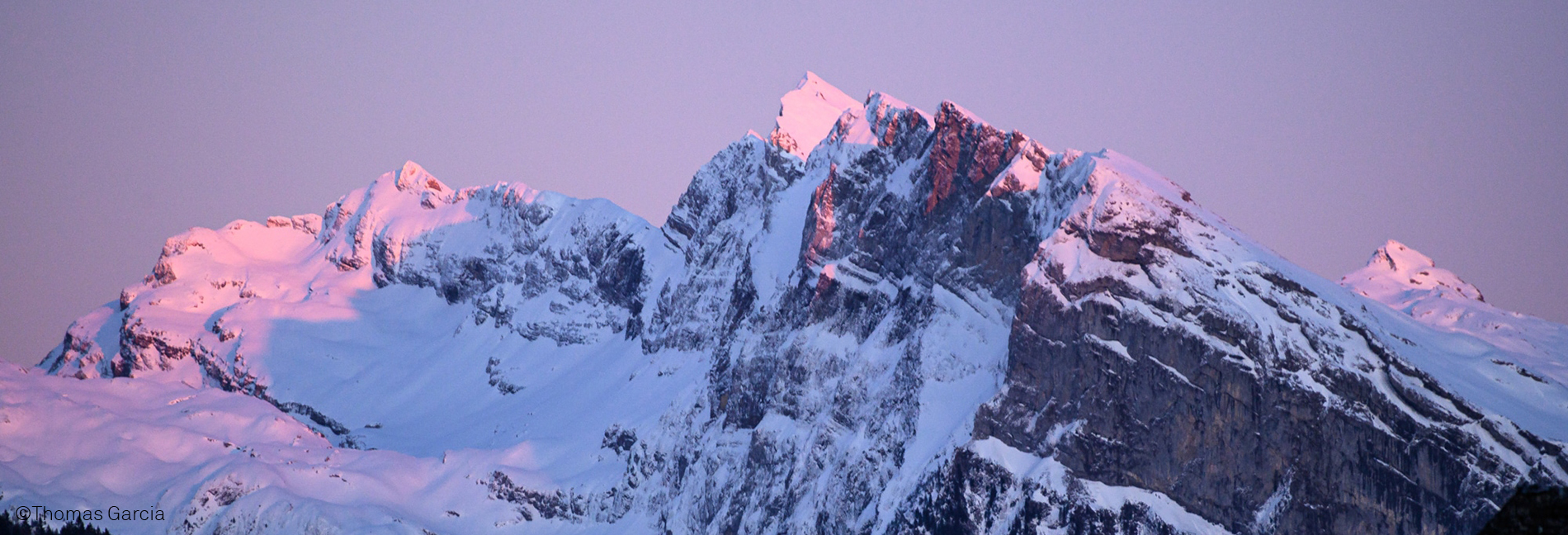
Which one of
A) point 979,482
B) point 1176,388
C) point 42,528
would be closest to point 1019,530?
point 979,482

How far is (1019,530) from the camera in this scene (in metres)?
158

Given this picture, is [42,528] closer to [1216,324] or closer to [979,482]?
[979,482]

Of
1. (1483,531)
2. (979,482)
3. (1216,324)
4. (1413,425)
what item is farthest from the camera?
(979,482)

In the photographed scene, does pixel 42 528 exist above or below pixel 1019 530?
below

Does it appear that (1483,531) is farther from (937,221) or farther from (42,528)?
(42,528)

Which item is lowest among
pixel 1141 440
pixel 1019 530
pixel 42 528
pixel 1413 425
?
pixel 42 528

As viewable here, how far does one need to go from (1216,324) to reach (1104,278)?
11735mm

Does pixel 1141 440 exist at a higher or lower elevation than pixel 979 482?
higher

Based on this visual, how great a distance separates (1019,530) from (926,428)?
78.8ft

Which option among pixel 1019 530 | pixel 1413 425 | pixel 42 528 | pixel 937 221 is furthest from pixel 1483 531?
pixel 42 528

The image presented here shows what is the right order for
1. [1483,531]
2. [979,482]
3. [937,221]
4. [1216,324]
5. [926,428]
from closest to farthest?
[1483,531]
[1216,324]
[979,482]
[926,428]
[937,221]

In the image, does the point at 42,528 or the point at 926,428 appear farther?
the point at 42,528

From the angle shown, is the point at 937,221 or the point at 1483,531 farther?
the point at 937,221

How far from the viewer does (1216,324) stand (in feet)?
500
